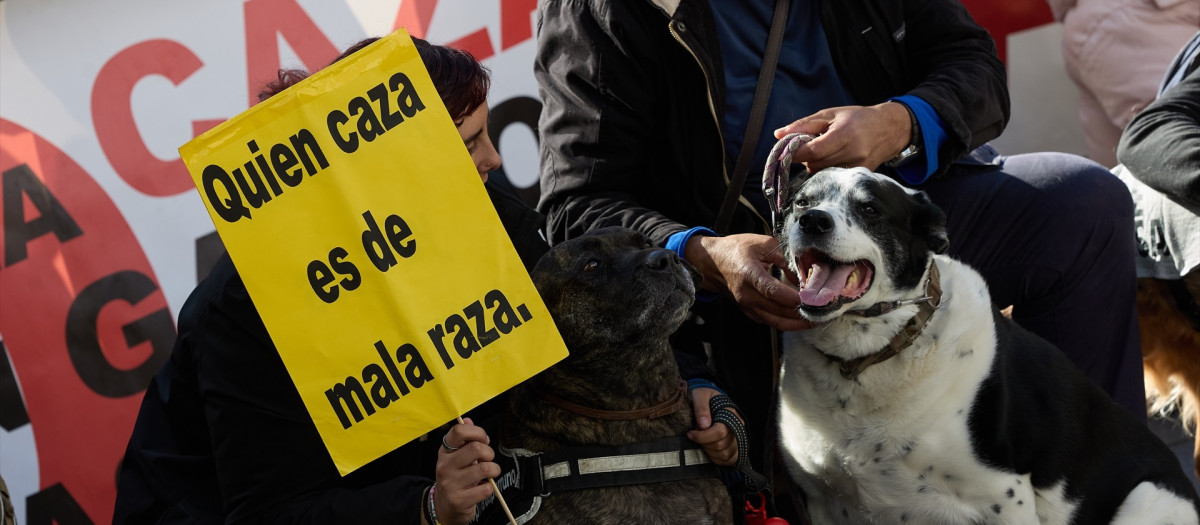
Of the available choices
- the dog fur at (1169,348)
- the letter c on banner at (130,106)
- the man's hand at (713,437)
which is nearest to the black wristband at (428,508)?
the man's hand at (713,437)

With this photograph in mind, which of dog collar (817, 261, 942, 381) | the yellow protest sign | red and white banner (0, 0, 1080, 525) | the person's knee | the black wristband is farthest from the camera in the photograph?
red and white banner (0, 0, 1080, 525)

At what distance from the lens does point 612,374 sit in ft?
8.45

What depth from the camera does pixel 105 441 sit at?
3.59 meters

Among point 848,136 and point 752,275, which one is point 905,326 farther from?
point 848,136

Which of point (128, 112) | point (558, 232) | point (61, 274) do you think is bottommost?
point (558, 232)

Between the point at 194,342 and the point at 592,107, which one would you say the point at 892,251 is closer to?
the point at 592,107

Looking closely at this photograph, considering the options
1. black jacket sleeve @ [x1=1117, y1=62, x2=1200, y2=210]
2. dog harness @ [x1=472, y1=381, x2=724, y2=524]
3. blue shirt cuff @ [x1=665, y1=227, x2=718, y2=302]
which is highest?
blue shirt cuff @ [x1=665, y1=227, x2=718, y2=302]

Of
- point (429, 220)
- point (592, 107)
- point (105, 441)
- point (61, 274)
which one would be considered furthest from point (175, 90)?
point (429, 220)

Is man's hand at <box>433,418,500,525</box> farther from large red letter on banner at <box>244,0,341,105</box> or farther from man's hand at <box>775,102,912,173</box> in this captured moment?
large red letter on banner at <box>244,0,341,105</box>

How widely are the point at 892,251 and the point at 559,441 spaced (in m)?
0.88

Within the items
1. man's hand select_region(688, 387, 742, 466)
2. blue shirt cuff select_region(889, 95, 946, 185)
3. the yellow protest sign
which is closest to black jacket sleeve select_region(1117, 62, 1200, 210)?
blue shirt cuff select_region(889, 95, 946, 185)

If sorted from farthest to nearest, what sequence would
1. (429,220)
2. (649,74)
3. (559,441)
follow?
1. (649,74)
2. (559,441)
3. (429,220)

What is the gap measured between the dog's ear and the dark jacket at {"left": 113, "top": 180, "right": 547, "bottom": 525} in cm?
130

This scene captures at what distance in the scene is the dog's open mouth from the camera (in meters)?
2.46
